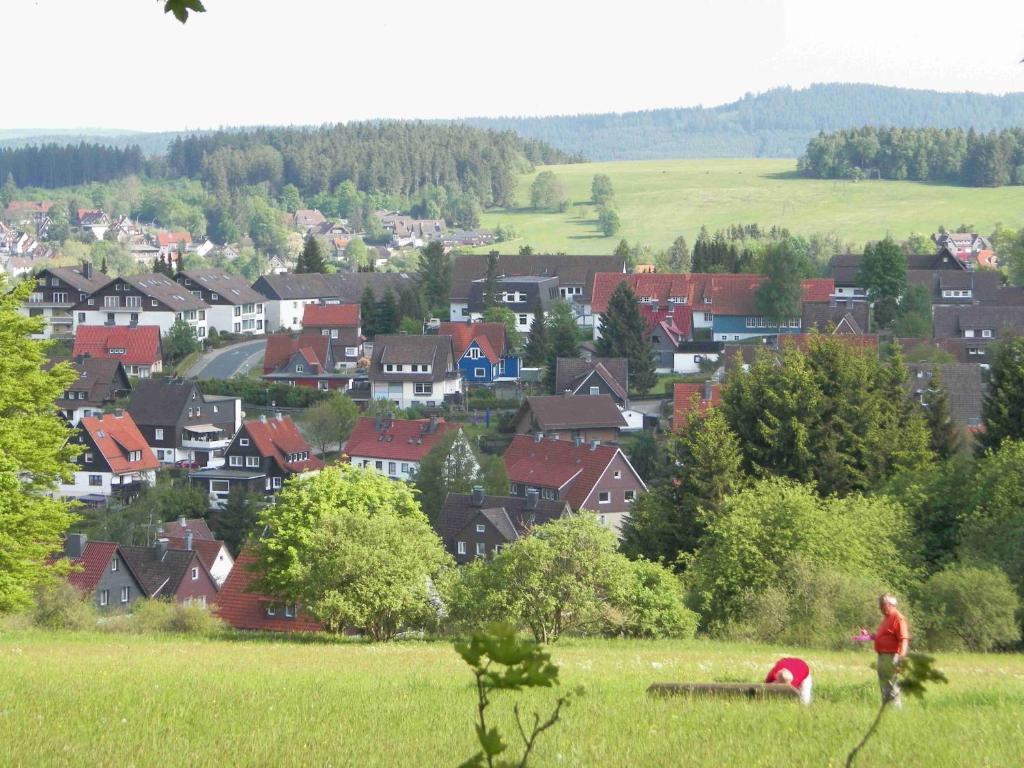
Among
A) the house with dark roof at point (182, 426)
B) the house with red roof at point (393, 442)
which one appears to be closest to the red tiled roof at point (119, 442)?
the house with dark roof at point (182, 426)

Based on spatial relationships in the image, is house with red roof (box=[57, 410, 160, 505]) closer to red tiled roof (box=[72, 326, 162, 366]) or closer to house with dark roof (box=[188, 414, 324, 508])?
house with dark roof (box=[188, 414, 324, 508])

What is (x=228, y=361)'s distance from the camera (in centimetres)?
8181

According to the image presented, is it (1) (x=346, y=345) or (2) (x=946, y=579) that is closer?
(2) (x=946, y=579)

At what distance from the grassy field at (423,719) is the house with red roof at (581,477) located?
114 feet

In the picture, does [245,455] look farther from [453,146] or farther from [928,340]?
[453,146]

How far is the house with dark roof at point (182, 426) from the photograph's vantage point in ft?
210

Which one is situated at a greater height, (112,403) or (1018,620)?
(1018,620)

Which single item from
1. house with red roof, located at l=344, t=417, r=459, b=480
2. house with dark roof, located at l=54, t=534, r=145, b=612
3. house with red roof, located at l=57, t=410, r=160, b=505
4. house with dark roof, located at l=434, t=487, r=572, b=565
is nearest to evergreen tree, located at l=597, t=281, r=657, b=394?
house with red roof, located at l=344, t=417, r=459, b=480

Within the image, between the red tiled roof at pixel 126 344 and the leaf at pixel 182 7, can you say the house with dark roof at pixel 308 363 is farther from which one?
the leaf at pixel 182 7

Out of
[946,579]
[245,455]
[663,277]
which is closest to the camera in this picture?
[946,579]

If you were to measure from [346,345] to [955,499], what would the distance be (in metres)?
52.7

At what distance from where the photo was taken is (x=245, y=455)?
5928cm

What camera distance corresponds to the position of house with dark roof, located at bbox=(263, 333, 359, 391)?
248 feet

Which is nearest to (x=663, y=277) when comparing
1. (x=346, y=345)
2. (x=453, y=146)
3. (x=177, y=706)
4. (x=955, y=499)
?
(x=346, y=345)
